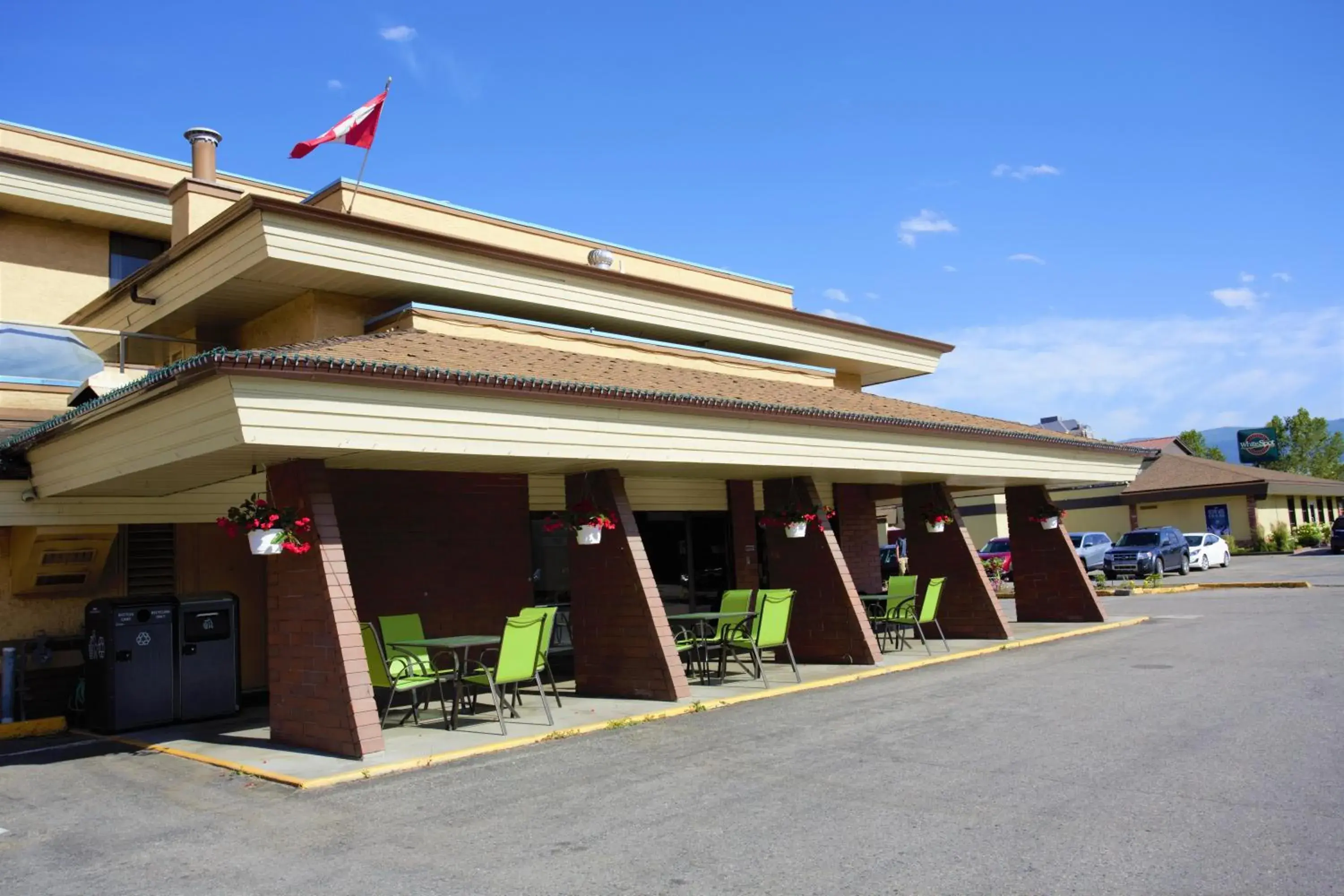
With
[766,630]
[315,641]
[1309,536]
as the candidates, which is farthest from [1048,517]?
[1309,536]

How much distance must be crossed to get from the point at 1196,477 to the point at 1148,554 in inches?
582

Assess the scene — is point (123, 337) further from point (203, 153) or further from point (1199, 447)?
point (1199, 447)

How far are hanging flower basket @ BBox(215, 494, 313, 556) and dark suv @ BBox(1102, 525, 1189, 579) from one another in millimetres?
29711

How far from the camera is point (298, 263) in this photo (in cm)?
1227

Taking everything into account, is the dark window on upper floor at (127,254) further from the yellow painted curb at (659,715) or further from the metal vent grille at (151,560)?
the yellow painted curb at (659,715)

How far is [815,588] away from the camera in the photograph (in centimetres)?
1509

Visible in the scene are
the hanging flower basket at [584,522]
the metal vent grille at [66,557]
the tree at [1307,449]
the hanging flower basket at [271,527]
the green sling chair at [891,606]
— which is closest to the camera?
the hanging flower basket at [271,527]

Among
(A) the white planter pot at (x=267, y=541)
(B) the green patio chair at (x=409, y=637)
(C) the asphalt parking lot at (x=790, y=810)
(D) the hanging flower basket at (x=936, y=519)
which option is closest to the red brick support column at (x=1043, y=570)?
(D) the hanging flower basket at (x=936, y=519)

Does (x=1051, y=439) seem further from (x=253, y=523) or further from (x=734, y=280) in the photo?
(x=253, y=523)

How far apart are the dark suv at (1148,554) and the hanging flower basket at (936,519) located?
59.2 ft

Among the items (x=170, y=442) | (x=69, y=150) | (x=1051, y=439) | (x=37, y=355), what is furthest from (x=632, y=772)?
(x=69, y=150)

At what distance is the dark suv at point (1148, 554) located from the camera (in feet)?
108

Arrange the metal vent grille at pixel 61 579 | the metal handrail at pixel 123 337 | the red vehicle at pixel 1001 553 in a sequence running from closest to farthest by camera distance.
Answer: the metal vent grille at pixel 61 579
the metal handrail at pixel 123 337
the red vehicle at pixel 1001 553

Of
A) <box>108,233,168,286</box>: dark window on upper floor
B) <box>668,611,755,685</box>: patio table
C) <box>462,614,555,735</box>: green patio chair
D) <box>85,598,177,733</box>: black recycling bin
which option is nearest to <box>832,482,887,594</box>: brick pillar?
<box>668,611,755,685</box>: patio table
